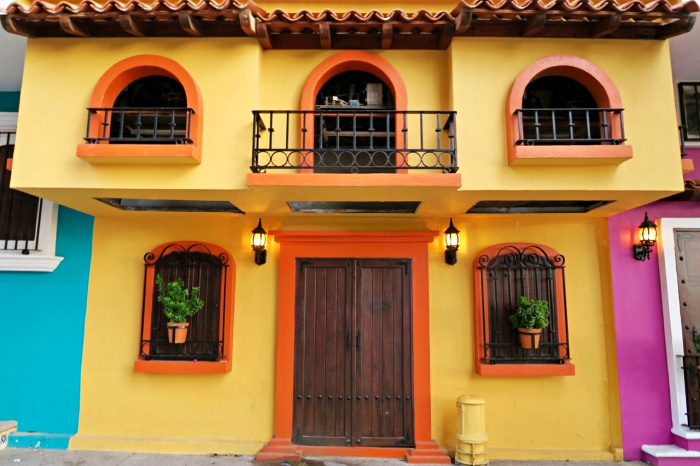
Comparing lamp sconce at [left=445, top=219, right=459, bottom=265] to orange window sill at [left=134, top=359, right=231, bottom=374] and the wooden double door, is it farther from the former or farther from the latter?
orange window sill at [left=134, top=359, right=231, bottom=374]

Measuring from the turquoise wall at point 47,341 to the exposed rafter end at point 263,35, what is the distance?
147 inches

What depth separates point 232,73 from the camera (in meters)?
4.74

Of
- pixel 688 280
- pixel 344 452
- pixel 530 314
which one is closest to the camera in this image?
pixel 530 314

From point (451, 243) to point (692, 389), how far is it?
3.71m

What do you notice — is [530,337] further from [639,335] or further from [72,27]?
[72,27]

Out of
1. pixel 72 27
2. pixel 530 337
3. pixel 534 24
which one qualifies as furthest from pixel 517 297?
pixel 72 27

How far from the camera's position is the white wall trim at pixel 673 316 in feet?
18.2

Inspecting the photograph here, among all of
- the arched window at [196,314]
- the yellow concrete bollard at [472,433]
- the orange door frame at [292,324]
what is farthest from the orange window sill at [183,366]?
the yellow concrete bollard at [472,433]

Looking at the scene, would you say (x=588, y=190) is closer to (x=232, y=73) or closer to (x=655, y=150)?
(x=655, y=150)

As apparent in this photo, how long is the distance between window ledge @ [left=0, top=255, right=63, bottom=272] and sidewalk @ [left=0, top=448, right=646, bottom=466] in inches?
97.0

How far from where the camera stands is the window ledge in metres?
6.00

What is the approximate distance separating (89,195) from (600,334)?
689 cm

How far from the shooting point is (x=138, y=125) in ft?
15.2

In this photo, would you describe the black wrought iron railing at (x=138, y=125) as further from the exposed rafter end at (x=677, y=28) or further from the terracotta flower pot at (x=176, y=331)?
the exposed rafter end at (x=677, y=28)
